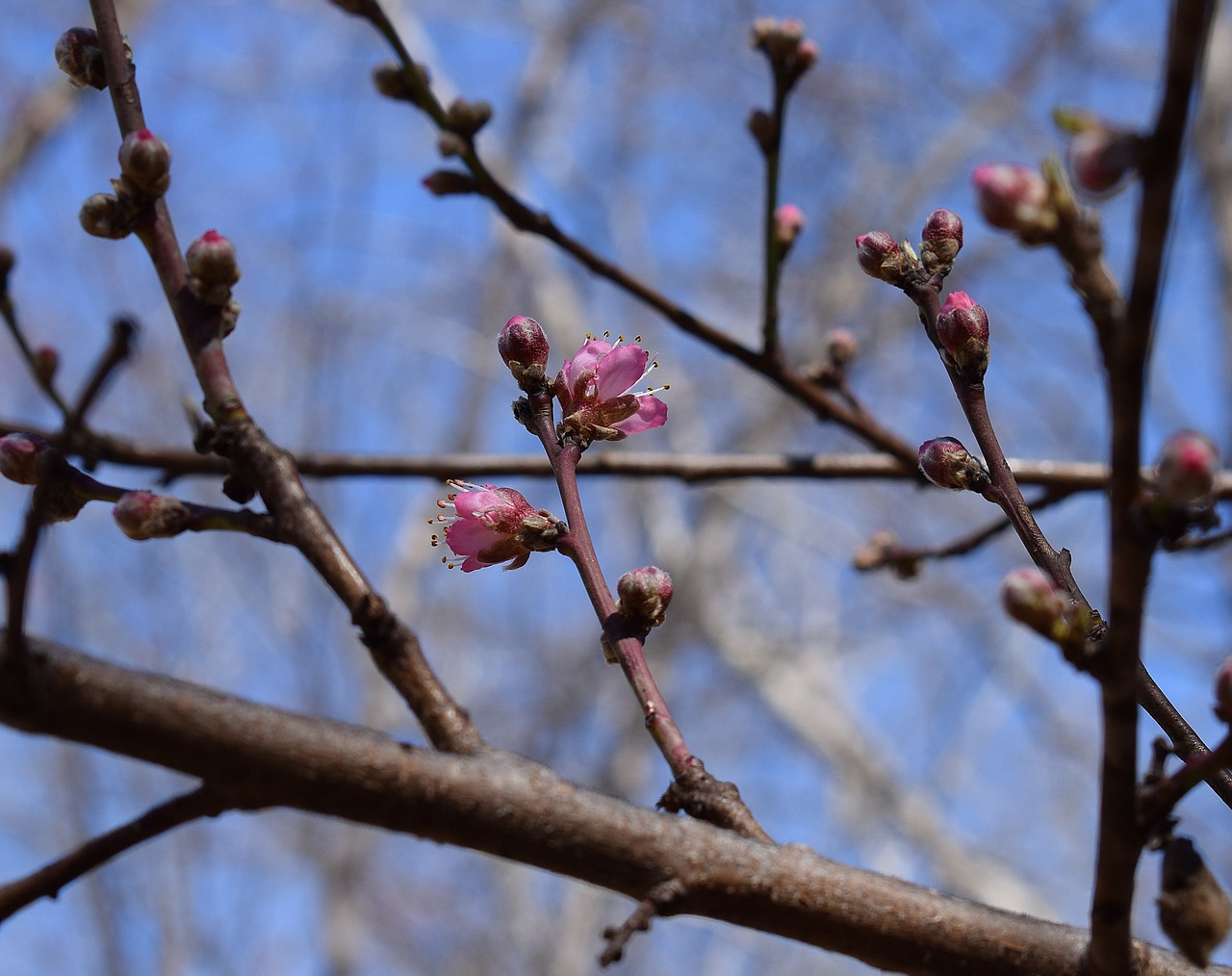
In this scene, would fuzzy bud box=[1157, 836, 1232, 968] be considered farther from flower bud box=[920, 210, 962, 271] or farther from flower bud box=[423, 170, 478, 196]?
flower bud box=[423, 170, 478, 196]

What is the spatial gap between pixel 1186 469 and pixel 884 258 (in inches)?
22.0

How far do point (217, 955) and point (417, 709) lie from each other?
8275 mm

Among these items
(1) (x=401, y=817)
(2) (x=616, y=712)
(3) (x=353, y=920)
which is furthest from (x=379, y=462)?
(2) (x=616, y=712)

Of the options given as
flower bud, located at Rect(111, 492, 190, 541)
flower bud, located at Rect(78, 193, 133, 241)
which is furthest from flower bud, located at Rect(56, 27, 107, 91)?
flower bud, located at Rect(111, 492, 190, 541)

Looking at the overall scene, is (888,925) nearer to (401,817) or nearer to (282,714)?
(401,817)

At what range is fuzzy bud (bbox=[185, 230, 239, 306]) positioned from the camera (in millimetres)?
1142

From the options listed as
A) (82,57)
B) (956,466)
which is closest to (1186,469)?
(956,466)

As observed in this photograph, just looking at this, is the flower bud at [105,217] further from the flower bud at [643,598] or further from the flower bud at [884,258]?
the flower bud at [884,258]

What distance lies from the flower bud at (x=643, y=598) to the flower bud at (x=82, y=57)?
0.84 m

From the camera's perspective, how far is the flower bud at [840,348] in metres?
2.27

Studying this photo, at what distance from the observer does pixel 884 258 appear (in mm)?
1207

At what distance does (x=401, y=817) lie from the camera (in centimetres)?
84

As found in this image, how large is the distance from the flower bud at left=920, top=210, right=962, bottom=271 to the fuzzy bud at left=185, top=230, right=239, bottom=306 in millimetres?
719

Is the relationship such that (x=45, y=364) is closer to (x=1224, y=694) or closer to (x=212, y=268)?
(x=212, y=268)
